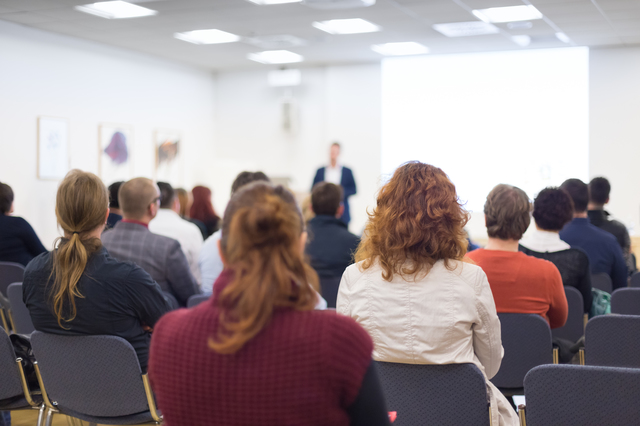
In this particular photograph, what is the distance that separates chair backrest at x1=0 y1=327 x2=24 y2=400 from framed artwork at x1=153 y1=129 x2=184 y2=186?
7.27 m

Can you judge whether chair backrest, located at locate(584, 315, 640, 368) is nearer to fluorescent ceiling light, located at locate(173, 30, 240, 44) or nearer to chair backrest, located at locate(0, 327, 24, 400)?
chair backrest, located at locate(0, 327, 24, 400)

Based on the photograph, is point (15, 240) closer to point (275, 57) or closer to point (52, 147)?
point (52, 147)

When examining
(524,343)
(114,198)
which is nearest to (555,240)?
(524,343)

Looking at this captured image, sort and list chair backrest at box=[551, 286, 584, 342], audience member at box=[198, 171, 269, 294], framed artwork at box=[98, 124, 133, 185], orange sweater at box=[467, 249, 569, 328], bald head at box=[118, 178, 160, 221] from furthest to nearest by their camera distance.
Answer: framed artwork at box=[98, 124, 133, 185] < audience member at box=[198, 171, 269, 294] < bald head at box=[118, 178, 160, 221] < chair backrest at box=[551, 286, 584, 342] < orange sweater at box=[467, 249, 569, 328]

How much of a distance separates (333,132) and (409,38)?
89.7 inches

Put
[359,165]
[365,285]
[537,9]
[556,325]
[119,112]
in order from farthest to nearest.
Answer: [359,165] < [119,112] < [537,9] < [556,325] < [365,285]

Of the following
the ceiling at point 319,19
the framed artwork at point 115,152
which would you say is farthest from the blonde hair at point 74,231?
the framed artwork at point 115,152

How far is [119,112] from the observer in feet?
29.1

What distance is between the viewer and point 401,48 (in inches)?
352

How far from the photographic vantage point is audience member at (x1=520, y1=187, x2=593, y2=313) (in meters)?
3.21

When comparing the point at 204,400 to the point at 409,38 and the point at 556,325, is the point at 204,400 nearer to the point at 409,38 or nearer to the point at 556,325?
the point at 556,325

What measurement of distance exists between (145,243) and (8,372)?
98 cm

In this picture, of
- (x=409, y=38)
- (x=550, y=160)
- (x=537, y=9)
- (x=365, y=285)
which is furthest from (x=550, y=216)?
(x=550, y=160)

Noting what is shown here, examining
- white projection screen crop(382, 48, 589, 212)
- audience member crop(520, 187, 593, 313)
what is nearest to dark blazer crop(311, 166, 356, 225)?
white projection screen crop(382, 48, 589, 212)
